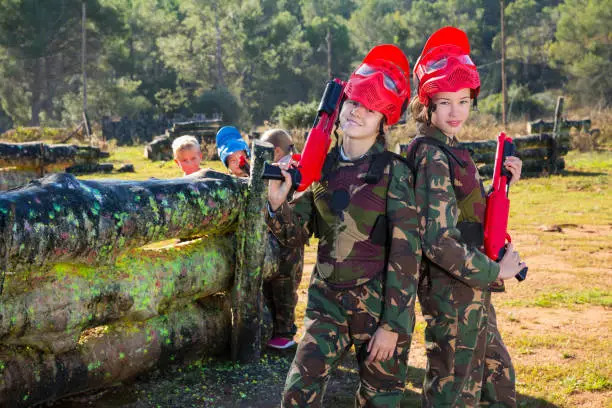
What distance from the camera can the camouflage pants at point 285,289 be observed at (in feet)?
16.0

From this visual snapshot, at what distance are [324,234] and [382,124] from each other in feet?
1.72

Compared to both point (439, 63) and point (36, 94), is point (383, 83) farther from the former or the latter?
point (36, 94)

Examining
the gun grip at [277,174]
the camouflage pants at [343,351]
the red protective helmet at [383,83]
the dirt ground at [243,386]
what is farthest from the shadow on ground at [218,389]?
the red protective helmet at [383,83]

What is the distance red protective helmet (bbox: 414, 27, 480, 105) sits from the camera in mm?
3072

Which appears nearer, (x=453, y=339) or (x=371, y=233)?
(x=371, y=233)

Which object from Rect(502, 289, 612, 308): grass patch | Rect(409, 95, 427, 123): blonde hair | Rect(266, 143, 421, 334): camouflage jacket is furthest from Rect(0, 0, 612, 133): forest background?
Rect(266, 143, 421, 334): camouflage jacket

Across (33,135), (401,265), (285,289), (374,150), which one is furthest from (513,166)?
(33,135)

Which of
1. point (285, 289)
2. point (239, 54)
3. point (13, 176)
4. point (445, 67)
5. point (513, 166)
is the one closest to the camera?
point (445, 67)

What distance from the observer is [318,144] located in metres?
2.90

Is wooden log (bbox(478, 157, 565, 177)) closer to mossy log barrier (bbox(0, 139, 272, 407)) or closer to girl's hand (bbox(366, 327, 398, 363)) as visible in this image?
mossy log barrier (bbox(0, 139, 272, 407))

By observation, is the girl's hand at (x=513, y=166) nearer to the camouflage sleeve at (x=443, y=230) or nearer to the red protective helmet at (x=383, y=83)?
the camouflage sleeve at (x=443, y=230)

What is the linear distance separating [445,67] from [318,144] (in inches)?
26.9

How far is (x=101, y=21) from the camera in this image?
151 feet

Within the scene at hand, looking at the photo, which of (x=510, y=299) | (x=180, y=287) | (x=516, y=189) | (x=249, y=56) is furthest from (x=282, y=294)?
(x=249, y=56)
